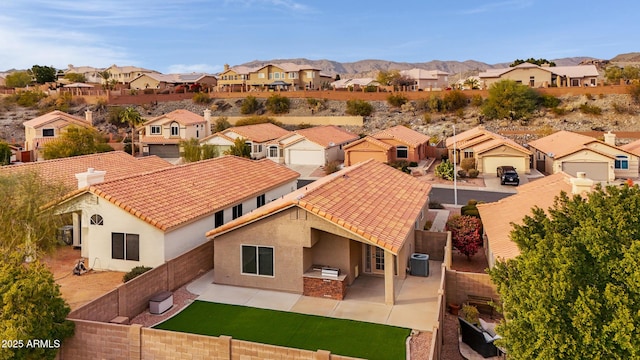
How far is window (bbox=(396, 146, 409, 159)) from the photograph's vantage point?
58656 millimetres

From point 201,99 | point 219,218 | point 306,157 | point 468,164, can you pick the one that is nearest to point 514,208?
point 219,218

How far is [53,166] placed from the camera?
103ft

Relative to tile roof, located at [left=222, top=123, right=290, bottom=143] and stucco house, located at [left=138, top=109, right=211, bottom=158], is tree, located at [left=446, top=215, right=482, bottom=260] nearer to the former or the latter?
tile roof, located at [left=222, top=123, right=290, bottom=143]

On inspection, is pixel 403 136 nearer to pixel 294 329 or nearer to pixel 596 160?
pixel 596 160

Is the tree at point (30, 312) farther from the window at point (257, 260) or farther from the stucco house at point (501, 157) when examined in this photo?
the stucco house at point (501, 157)

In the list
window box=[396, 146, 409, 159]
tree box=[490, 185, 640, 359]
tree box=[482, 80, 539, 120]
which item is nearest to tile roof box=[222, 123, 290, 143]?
window box=[396, 146, 409, 159]

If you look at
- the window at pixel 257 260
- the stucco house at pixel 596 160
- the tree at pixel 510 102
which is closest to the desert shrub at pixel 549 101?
the tree at pixel 510 102

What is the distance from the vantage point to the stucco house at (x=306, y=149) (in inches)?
2355

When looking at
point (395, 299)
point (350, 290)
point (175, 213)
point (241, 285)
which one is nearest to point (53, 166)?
point (175, 213)

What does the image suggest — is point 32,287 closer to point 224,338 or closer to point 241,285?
point 224,338

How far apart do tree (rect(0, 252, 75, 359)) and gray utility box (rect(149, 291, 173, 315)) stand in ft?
12.2

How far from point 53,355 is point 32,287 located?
7.34 ft

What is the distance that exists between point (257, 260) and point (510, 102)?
223ft

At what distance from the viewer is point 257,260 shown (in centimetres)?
2116
